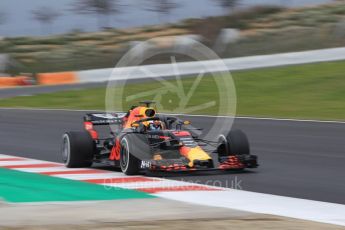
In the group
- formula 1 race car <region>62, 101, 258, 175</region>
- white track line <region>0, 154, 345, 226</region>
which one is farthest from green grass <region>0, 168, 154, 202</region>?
Result: formula 1 race car <region>62, 101, 258, 175</region>

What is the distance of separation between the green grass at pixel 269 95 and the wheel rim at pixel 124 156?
10.6 m

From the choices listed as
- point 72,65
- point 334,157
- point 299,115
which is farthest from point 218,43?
point 334,157

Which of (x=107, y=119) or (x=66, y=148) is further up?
(x=107, y=119)

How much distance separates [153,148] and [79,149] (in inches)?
51.8

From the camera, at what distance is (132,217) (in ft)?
22.5

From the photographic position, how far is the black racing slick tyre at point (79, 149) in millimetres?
10898

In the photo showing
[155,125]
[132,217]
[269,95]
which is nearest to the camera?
[132,217]

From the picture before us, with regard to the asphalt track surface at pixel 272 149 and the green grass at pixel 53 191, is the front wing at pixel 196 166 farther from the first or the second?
A: the green grass at pixel 53 191

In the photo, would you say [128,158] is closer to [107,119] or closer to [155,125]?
[155,125]

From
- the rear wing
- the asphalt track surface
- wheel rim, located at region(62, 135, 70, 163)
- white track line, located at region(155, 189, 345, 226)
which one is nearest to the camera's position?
white track line, located at region(155, 189, 345, 226)

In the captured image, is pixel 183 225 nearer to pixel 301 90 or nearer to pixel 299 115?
pixel 299 115

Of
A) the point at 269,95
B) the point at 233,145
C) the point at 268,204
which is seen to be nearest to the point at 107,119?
the point at 233,145

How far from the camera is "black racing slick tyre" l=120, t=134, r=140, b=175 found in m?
9.82

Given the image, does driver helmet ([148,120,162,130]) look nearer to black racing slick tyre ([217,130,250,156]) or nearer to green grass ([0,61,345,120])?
black racing slick tyre ([217,130,250,156])
